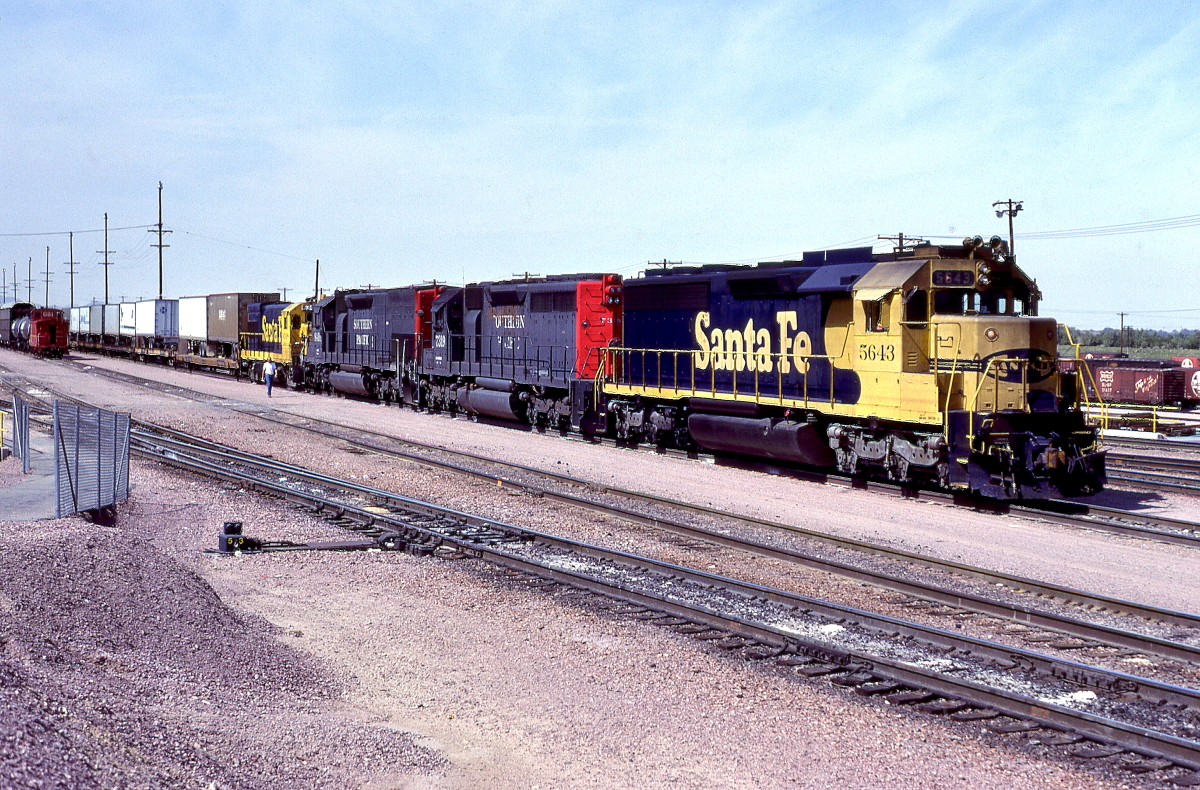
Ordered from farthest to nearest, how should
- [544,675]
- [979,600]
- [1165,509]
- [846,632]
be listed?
[1165,509]
[979,600]
[846,632]
[544,675]

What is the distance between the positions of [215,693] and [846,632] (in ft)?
16.8

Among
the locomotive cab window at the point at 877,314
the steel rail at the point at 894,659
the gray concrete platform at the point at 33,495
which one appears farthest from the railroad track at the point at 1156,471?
the gray concrete platform at the point at 33,495

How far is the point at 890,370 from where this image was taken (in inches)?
620

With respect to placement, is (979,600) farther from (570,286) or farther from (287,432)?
(287,432)

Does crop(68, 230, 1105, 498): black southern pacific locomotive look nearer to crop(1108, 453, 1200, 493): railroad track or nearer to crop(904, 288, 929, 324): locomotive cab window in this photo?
crop(904, 288, 929, 324): locomotive cab window

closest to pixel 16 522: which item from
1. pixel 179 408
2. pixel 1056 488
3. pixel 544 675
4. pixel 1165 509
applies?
pixel 544 675

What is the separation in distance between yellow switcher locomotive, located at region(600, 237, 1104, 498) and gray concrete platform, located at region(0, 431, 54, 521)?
11.6m

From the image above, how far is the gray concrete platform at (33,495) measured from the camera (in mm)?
12727

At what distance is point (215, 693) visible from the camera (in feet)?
22.2

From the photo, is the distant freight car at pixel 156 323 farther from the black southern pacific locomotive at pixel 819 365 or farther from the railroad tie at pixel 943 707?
the railroad tie at pixel 943 707

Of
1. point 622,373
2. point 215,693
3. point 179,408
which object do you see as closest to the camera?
point 215,693

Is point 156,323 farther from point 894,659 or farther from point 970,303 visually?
point 894,659

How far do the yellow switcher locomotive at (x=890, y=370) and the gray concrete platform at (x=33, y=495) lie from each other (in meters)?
11.6

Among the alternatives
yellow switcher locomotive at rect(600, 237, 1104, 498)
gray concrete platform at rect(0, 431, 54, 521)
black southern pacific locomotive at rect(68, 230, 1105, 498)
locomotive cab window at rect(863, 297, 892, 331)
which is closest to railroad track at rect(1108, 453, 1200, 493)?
yellow switcher locomotive at rect(600, 237, 1104, 498)
